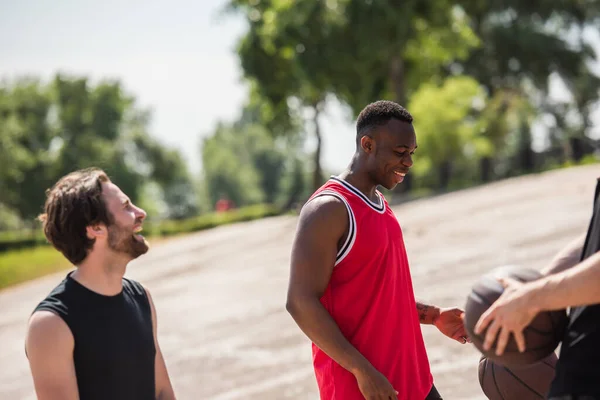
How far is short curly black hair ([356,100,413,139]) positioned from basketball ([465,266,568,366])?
108 centimetres

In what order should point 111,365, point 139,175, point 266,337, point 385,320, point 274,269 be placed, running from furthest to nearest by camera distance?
1. point 139,175
2. point 274,269
3. point 266,337
4. point 385,320
5. point 111,365

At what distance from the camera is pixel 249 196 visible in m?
89.2

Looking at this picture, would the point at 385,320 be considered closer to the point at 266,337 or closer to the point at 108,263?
the point at 108,263

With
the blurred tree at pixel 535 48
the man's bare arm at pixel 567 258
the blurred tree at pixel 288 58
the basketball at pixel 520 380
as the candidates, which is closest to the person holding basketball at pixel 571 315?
the man's bare arm at pixel 567 258

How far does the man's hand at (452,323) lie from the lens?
13.6 ft

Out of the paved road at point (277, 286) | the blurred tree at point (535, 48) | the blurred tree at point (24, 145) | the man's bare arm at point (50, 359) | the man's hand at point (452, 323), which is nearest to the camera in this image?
the man's bare arm at point (50, 359)

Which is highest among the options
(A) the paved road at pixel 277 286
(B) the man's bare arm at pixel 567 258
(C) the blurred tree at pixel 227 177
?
(B) the man's bare arm at pixel 567 258

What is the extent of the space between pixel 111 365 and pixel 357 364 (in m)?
1.10

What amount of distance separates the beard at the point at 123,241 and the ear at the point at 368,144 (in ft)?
4.01

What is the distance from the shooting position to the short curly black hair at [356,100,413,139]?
146 inches

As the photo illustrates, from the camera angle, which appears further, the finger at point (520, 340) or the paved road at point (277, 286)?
the paved road at point (277, 286)

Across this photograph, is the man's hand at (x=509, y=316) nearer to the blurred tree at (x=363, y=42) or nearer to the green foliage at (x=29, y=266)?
the green foliage at (x=29, y=266)

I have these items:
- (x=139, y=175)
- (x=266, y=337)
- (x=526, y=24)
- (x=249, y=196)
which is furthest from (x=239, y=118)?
(x=266, y=337)

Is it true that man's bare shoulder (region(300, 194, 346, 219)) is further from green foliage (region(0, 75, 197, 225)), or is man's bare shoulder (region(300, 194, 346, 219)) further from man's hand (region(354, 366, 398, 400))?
green foliage (region(0, 75, 197, 225))
